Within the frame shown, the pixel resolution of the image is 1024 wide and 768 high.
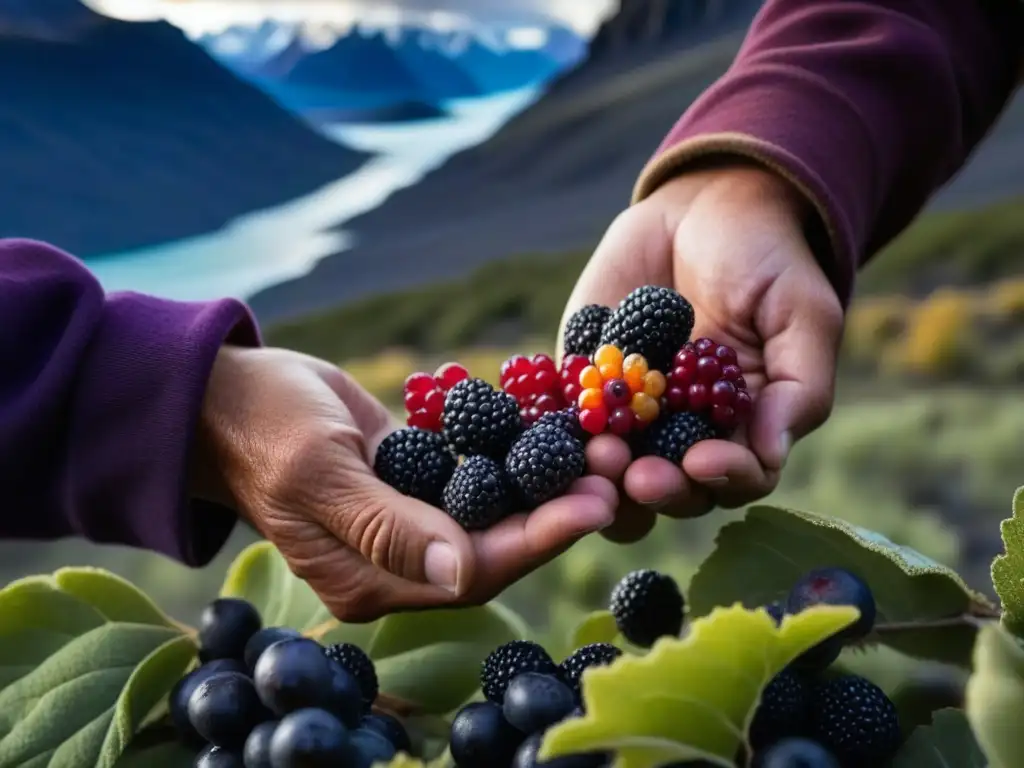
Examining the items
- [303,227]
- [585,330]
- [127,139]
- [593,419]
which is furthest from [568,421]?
[303,227]

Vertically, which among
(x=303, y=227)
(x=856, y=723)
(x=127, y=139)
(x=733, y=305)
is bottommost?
(x=303, y=227)

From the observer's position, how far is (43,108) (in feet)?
5.20

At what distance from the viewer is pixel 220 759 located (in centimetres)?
35

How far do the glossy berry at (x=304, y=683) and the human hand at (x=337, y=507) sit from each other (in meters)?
0.14

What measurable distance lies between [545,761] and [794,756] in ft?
0.23

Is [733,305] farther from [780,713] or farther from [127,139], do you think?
[127,139]

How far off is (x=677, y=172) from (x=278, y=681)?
0.63m

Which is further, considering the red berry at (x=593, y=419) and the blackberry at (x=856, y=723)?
the red berry at (x=593, y=419)

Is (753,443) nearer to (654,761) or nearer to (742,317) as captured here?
(742,317)

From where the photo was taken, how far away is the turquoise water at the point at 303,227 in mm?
1738

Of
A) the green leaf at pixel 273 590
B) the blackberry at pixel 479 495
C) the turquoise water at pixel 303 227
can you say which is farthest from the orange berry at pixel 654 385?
the turquoise water at pixel 303 227

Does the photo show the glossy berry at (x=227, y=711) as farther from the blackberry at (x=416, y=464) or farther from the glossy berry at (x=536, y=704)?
the blackberry at (x=416, y=464)

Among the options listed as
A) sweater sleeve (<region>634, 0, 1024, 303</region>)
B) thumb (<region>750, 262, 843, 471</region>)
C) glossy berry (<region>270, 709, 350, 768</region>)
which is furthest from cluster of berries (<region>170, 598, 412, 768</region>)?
sweater sleeve (<region>634, 0, 1024, 303</region>)

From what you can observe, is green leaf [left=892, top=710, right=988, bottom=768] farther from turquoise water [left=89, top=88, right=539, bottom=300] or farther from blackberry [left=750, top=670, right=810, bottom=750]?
turquoise water [left=89, top=88, right=539, bottom=300]
